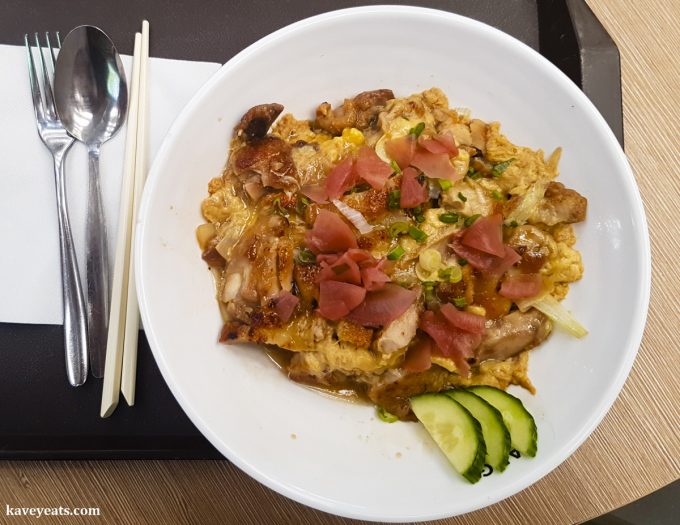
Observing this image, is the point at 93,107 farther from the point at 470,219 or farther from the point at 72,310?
the point at 470,219

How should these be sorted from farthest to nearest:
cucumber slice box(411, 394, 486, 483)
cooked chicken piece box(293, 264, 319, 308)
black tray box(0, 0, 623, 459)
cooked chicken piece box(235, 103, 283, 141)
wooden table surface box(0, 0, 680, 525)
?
1. wooden table surface box(0, 0, 680, 525)
2. black tray box(0, 0, 623, 459)
3. cooked chicken piece box(235, 103, 283, 141)
4. cooked chicken piece box(293, 264, 319, 308)
5. cucumber slice box(411, 394, 486, 483)

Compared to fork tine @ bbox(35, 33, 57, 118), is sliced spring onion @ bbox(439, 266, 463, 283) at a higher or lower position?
lower

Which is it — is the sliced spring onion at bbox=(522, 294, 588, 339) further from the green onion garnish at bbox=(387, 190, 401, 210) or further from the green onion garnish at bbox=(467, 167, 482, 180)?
the green onion garnish at bbox=(387, 190, 401, 210)

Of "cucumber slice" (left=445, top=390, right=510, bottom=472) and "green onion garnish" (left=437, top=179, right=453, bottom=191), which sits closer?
"cucumber slice" (left=445, top=390, right=510, bottom=472)

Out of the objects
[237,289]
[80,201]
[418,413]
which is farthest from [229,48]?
[418,413]

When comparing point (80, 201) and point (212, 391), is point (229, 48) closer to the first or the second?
point (80, 201)

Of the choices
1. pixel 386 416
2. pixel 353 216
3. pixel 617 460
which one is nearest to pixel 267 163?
pixel 353 216

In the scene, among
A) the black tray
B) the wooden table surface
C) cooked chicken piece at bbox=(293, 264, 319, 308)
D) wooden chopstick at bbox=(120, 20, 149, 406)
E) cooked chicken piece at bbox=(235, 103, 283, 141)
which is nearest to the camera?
cooked chicken piece at bbox=(293, 264, 319, 308)

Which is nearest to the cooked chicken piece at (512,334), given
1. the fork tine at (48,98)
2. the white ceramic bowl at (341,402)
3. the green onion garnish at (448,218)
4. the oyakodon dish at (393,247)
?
the oyakodon dish at (393,247)

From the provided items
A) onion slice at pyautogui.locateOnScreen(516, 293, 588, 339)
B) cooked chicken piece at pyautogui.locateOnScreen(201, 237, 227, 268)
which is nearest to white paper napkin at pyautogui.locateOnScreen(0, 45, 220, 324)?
cooked chicken piece at pyautogui.locateOnScreen(201, 237, 227, 268)
